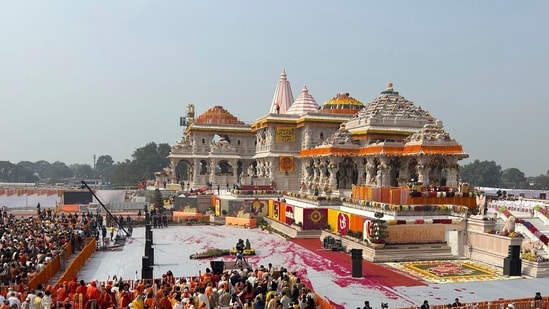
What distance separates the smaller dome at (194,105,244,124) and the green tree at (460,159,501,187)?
60.1 meters

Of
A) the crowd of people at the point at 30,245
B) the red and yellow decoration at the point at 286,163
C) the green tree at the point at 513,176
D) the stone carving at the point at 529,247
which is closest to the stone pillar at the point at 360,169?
the red and yellow decoration at the point at 286,163

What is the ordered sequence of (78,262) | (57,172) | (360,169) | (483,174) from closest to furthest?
(78,262)
(360,169)
(483,174)
(57,172)

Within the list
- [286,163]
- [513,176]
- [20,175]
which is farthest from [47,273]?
[20,175]

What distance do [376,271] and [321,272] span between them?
215cm

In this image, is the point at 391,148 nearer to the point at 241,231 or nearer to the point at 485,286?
the point at 241,231

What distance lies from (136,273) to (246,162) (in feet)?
139

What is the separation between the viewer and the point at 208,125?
59.1 meters

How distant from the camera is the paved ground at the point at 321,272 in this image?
15.3m

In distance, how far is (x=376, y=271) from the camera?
61.9ft

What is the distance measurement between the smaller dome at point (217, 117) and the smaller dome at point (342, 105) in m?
12.9

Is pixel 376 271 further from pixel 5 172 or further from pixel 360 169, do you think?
pixel 5 172

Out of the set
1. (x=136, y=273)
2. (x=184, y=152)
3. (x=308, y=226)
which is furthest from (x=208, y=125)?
(x=136, y=273)

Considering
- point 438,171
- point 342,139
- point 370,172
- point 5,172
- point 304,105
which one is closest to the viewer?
point 438,171

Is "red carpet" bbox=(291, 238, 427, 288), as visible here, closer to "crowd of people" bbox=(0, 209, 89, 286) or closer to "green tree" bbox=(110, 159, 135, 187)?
"crowd of people" bbox=(0, 209, 89, 286)
